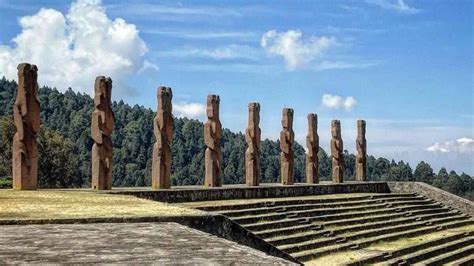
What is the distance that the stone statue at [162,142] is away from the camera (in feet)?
75.6

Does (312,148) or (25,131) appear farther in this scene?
(312,148)

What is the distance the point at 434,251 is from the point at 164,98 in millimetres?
9942

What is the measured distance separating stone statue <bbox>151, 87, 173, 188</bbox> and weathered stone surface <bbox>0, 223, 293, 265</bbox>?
1502 centimetres

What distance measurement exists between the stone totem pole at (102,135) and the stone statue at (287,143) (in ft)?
33.0

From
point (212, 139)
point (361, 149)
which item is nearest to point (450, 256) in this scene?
point (212, 139)

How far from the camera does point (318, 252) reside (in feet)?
56.5

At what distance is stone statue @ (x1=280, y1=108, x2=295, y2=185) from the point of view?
29.6 meters

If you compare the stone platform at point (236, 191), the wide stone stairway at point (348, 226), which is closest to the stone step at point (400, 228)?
the wide stone stairway at point (348, 226)

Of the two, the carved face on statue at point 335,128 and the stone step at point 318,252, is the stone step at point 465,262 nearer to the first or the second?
the stone step at point 318,252

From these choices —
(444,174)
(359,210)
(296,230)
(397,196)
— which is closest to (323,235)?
(296,230)

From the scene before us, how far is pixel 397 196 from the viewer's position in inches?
1206

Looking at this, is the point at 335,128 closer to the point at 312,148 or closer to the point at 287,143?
the point at 312,148

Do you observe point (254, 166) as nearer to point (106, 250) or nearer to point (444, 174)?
point (106, 250)

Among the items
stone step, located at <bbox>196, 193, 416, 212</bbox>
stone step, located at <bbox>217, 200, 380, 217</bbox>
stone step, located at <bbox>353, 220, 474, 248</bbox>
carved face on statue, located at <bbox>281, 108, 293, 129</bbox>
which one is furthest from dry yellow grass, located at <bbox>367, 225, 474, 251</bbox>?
carved face on statue, located at <bbox>281, 108, 293, 129</bbox>
